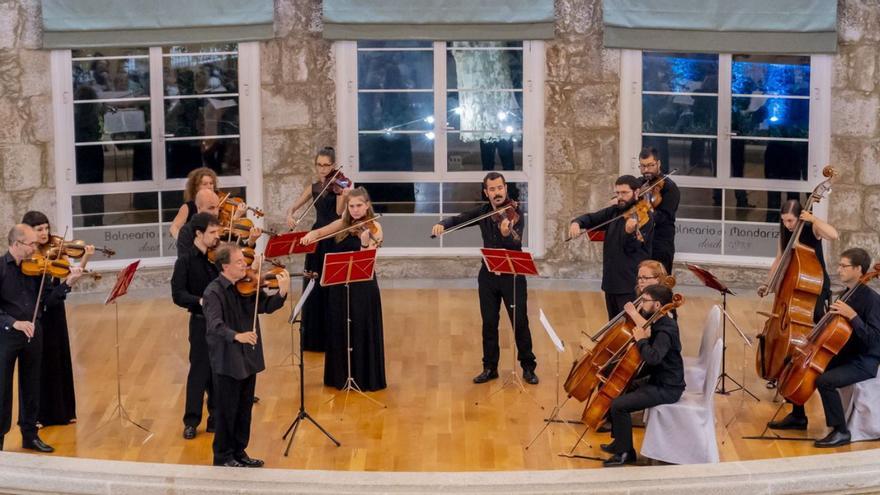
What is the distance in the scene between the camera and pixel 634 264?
8.97m

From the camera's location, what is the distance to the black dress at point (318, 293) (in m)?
9.82

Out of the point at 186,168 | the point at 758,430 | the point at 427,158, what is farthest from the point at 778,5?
the point at 186,168

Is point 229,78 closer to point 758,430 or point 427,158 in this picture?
point 427,158

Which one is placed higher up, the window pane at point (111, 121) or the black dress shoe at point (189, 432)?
the window pane at point (111, 121)

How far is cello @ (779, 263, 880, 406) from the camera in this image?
799 cm

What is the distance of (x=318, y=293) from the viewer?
10023 millimetres

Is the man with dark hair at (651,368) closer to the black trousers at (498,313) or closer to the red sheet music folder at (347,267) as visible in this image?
the black trousers at (498,313)

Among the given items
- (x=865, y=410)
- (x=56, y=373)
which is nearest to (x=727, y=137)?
(x=865, y=410)

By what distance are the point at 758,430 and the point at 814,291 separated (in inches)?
35.2

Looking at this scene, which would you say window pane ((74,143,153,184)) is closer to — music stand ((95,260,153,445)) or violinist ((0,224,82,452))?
music stand ((95,260,153,445))

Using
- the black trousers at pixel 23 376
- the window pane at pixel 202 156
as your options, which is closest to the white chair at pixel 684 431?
the black trousers at pixel 23 376

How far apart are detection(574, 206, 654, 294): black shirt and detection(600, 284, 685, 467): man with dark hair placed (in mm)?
1144

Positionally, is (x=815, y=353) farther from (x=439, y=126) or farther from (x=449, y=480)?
(x=439, y=126)

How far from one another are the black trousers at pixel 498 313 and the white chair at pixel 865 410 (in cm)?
216
